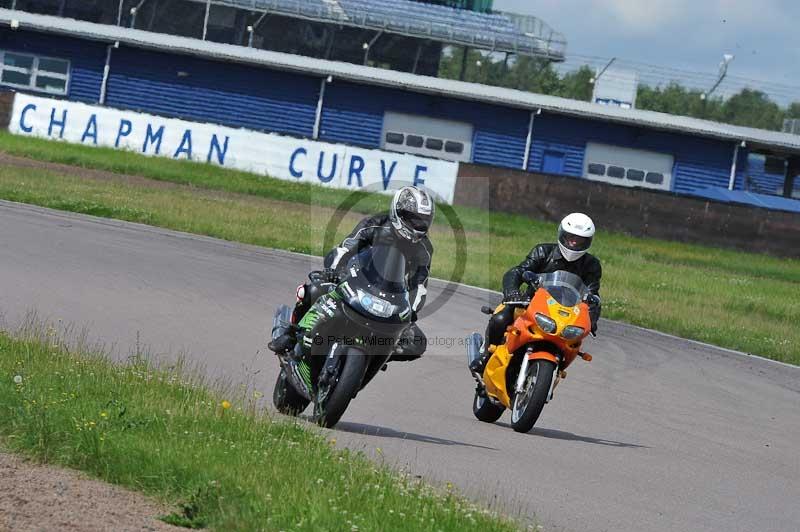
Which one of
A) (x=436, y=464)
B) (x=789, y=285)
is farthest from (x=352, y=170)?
(x=436, y=464)

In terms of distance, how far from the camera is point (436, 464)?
7.73 metres

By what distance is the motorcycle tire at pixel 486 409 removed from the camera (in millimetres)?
10148

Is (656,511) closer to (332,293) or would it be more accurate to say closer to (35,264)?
(332,293)

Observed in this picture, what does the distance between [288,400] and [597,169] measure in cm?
3713

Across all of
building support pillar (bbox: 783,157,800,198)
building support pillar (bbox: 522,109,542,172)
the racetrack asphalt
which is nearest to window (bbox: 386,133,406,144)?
building support pillar (bbox: 522,109,542,172)

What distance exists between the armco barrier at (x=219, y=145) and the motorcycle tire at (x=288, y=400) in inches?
876

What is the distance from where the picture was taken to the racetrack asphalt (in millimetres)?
7520

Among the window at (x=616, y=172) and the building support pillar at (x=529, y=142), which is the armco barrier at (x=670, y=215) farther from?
the window at (x=616, y=172)

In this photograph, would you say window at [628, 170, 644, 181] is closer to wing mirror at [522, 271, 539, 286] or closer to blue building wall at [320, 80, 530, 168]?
blue building wall at [320, 80, 530, 168]

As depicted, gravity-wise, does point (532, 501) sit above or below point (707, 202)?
below

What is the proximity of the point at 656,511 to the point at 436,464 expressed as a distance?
1294mm

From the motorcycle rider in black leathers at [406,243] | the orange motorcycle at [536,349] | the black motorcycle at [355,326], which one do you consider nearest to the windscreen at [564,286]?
the orange motorcycle at [536,349]

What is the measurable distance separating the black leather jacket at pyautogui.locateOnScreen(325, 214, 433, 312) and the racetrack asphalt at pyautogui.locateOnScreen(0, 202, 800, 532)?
0.96 m

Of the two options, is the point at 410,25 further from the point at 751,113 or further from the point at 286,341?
the point at 286,341
